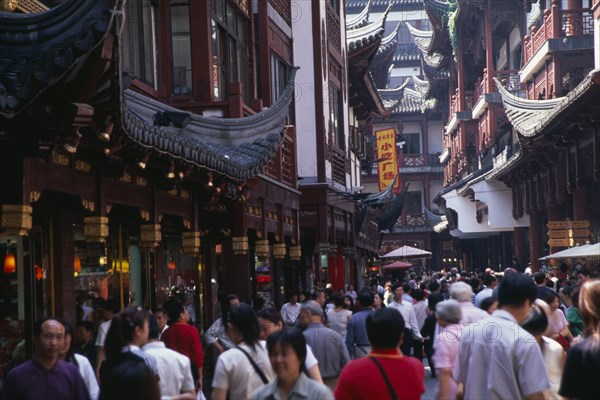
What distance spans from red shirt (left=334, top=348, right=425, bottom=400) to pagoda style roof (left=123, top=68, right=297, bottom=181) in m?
4.75

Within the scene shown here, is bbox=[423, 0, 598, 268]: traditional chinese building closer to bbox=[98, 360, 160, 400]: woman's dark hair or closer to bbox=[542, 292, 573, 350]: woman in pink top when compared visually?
bbox=[542, 292, 573, 350]: woman in pink top

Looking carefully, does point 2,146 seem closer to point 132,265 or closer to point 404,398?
point 404,398

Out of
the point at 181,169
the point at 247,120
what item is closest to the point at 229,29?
the point at 247,120

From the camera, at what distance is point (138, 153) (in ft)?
39.8

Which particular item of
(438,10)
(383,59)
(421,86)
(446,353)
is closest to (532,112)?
(446,353)

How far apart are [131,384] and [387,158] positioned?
164 ft

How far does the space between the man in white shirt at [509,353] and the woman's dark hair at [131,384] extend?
8.39 feet

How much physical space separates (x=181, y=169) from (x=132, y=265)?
12.1 ft

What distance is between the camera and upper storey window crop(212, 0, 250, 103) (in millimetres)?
19070

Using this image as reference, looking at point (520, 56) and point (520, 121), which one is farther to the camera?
point (520, 56)

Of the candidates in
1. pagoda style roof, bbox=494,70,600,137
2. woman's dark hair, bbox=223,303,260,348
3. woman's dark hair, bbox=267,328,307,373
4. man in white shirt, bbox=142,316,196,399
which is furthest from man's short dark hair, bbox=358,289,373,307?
pagoda style roof, bbox=494,70,600,137

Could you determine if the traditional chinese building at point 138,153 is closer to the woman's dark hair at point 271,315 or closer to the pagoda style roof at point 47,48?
the pagoda style roof at point 47,48

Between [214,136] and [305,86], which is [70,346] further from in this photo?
[305,86]

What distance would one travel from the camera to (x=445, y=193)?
5041cm
